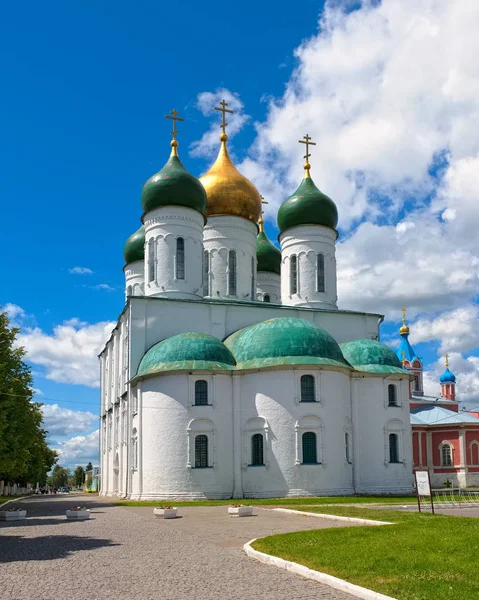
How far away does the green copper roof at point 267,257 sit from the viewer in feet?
151

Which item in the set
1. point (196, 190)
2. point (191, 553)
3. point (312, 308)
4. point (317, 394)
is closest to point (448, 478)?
point (312, 308)

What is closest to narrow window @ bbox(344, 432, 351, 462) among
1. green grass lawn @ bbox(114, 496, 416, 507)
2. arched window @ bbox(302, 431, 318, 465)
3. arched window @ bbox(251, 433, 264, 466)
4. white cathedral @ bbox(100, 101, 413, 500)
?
white cathedral @ bbox(100, 101, 413, 500)

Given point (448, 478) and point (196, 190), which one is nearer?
point (196, 190)

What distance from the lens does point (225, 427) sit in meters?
30.4

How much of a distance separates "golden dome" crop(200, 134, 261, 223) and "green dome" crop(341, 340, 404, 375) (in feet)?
33.3

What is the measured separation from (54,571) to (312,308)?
2758 cm

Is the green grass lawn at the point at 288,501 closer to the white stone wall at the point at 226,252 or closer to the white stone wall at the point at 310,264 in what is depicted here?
the white stone wall at the point at 310,264

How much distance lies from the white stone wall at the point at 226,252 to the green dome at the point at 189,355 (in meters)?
6.80

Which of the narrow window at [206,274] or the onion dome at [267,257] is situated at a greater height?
the onion dome at [267,257]

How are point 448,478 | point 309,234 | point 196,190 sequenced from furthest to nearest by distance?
point 448,478 < point 309,234 < point 196,190

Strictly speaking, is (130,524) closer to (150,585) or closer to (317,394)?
(150,585)

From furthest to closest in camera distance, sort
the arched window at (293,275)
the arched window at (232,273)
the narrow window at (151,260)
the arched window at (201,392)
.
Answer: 1. the arched window at (293,275)
2. the arched window at (232,273)
3. the narrow window at (151,260)
4. the arched window at (201,392)

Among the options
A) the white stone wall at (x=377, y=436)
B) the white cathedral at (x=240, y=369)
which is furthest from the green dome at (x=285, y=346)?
the white stone wall at (x=377, y=436)

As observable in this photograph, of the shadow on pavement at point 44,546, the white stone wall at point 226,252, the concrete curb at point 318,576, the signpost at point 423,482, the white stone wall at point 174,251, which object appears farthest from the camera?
the white stone wall at point 226,252
